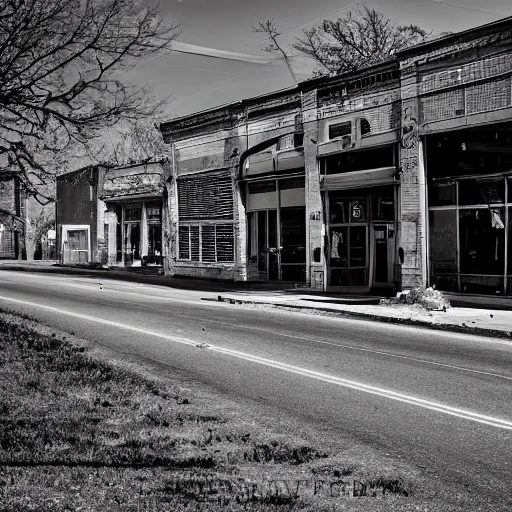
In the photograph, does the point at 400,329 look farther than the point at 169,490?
Yes

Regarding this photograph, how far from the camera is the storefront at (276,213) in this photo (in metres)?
24.6

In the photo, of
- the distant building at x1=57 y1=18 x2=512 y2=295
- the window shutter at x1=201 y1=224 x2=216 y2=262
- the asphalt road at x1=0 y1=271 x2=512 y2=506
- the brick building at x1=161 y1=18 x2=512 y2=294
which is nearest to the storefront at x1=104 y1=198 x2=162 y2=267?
the distant building at x1=57 y1=18 x2=512 y2=295

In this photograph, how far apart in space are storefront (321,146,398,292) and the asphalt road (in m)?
6.13

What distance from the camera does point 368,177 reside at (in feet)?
70.7

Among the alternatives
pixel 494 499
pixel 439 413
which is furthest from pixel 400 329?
pixel 494 499

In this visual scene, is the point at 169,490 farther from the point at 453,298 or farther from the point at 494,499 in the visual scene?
the point at 453,298

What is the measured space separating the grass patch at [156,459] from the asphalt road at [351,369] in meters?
0.62

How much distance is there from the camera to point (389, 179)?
20.9 metres

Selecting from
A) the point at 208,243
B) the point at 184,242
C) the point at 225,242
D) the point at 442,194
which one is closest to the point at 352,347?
the point at 442,194

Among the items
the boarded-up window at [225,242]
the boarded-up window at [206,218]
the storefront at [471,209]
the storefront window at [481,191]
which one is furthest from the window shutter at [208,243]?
the storefront window at [481,191]

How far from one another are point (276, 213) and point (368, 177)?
4964 millimetres

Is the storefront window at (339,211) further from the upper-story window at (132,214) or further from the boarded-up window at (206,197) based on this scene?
the upper-story window at (132,214)

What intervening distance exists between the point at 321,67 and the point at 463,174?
614 inches

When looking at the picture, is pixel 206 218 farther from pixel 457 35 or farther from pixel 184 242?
pixel 457 35
